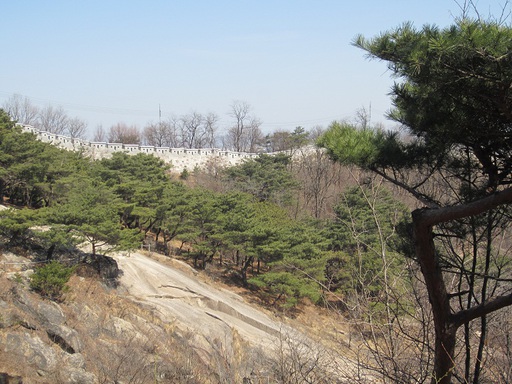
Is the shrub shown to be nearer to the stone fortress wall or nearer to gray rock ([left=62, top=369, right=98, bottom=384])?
gray rock ([left=62, top=369, right=98, bottom=384])

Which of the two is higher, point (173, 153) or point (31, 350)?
point (173, 153)

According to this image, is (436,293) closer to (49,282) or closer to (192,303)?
(49,282)

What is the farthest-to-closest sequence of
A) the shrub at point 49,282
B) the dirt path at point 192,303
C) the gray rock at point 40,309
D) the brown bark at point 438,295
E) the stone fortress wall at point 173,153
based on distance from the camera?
the stone fortress wall at point 173,153 < the dirt path at point 192,303 < the shrub at point 49,282 < the gray rock at point 40,309 < the brown bark at point 438,295

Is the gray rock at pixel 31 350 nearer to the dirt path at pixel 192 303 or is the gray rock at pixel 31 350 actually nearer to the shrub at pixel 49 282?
the shrub at pixel 49 282

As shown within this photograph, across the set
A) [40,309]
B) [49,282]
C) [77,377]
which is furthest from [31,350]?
[49,282]

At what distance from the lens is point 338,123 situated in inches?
173

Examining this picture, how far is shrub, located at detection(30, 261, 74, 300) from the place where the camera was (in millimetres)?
10930

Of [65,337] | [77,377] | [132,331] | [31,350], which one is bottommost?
[132,331]

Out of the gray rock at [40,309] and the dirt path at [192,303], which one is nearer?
the gray rock at [40,309]

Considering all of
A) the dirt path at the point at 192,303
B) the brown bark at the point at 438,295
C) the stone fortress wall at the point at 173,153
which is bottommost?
the dirt path at the point at 192,303

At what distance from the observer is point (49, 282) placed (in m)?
10.9

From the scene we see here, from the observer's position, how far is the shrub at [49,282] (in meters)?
10.9

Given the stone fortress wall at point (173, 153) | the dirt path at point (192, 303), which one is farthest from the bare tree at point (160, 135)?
the dirt path at point (192, 303)

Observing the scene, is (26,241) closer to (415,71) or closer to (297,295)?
(297,295)
